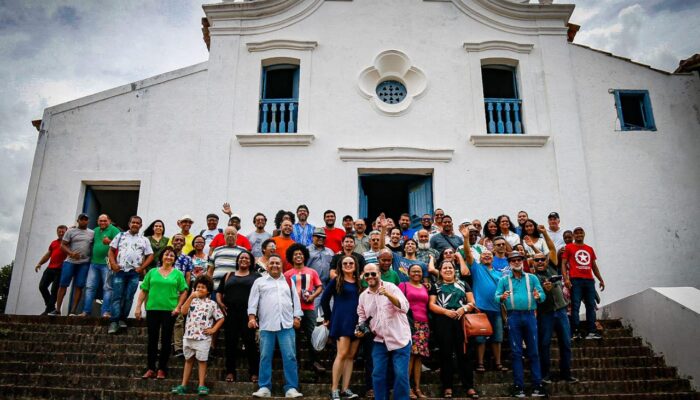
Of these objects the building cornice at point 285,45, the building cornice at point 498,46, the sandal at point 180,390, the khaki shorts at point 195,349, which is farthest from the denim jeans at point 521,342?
the building cornice at point 285,45

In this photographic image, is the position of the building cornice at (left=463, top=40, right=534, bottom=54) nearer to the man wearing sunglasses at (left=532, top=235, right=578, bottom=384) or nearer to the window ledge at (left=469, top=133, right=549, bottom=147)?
the window ledge at (left=469, top=133, right=549, bottom=147)

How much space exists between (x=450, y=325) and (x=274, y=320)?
79.0 inches

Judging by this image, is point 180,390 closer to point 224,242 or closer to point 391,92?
point 224,242

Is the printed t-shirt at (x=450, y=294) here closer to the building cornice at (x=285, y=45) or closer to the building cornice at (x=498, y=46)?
the building cornice at (x=498, y=46)

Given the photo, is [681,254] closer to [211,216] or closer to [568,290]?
[568,290]

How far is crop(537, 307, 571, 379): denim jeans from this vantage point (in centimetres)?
612

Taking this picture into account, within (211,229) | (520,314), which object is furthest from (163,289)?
(520,314)

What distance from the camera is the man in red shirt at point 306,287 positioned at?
631cm

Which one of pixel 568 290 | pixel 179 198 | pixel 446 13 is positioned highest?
pixel 446 13

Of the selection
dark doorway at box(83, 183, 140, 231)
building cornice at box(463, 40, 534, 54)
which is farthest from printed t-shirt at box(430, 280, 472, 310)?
dark doorway at box(83, 183, 140, 231)

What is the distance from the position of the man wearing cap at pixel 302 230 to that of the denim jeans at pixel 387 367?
121 inches

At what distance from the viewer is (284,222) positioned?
292 inches

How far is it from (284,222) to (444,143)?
4373 millimetres

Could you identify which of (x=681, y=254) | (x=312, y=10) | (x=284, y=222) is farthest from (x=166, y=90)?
(x=681, y=254)
